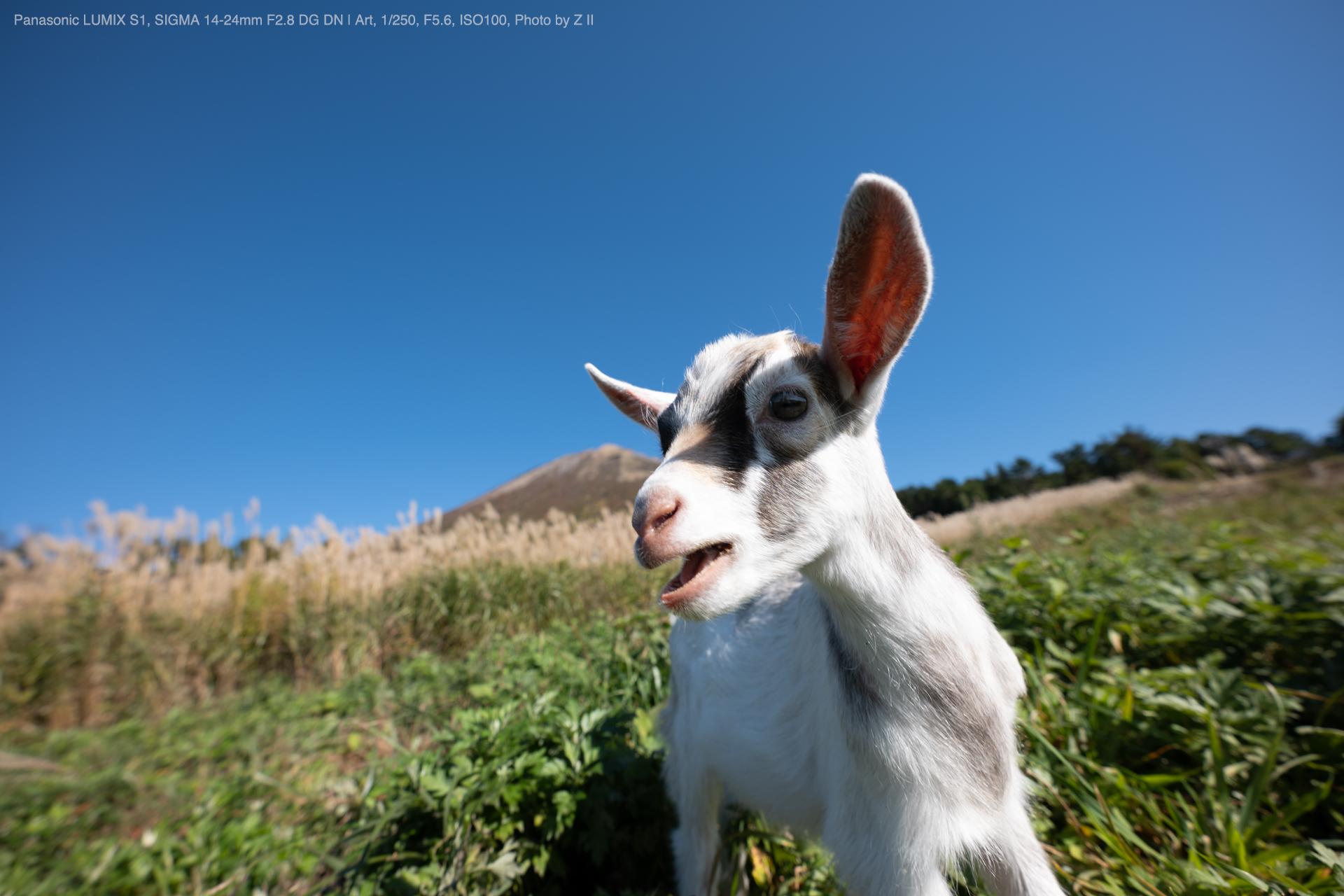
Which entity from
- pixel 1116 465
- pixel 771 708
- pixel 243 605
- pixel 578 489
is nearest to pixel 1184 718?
pixel 771 708

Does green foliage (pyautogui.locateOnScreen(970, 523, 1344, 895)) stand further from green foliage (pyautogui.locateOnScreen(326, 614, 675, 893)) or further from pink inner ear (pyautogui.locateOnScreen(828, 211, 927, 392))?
pink inner ear (pyautogui.locateOnScreen(828, 211, 927, 392))

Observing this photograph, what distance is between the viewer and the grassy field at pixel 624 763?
1.81 meters

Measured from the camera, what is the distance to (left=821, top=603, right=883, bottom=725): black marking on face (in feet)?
4.09

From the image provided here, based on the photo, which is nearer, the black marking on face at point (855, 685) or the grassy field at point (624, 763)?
the black marking on face at point (855, 685)

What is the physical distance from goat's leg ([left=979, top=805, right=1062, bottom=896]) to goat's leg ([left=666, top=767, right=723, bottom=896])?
101 cm

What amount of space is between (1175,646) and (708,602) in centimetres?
327

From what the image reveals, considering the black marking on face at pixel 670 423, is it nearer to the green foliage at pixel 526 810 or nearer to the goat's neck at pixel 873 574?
the goat's neck at pixel 873 574

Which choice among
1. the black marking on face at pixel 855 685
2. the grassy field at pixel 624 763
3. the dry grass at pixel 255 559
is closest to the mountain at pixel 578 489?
the dry grass at pixel 255 559

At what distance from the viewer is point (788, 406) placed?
3.97 ft

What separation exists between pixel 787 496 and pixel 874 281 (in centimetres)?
54

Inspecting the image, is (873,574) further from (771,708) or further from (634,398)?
(634,398)

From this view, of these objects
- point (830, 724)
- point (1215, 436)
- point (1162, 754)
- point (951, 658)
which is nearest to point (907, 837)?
point (830, 724)

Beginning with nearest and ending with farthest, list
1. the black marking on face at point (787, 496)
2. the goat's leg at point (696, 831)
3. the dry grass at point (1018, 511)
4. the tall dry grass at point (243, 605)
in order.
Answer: the black marking on face at point (787, 496)
the goat's leg at point (696, 831)
the tall dry grass at point (243, 605)
the dry grass at point (1018, 511)

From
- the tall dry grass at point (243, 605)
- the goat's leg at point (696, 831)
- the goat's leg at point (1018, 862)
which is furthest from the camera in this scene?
the tall dry grass at point (243, 605)
